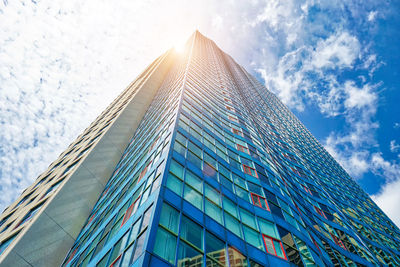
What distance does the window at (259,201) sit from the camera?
15570 millimetres

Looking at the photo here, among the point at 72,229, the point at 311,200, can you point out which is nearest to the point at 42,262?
the point at 72,229

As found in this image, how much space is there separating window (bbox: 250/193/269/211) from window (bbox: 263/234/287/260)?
8.96ft

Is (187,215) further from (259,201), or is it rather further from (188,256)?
(259,201)

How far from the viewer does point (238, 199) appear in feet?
49.1

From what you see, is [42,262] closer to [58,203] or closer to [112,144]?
[58,203]

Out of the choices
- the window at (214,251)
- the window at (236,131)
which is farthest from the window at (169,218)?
the window at (236,131)

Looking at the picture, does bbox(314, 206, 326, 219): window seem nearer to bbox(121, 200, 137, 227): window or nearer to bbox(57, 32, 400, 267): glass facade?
bbox(57, 32, 400, 267): glass facade

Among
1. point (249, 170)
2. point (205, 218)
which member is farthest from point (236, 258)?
point (249, 170)

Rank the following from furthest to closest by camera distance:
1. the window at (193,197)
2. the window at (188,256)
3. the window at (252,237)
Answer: the window at (252,237)
the window at (193,197)
the window at (188,256)

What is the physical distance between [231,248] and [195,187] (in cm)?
392

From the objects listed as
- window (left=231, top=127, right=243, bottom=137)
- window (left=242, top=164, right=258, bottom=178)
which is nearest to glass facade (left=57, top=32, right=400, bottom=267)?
window (left=242, top=164, right=258, bottom=178)

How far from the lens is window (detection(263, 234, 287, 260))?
12.1 meters

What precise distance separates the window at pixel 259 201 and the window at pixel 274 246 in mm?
2731

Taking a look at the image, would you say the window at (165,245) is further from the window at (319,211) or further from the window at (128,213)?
the window at (319,211)
